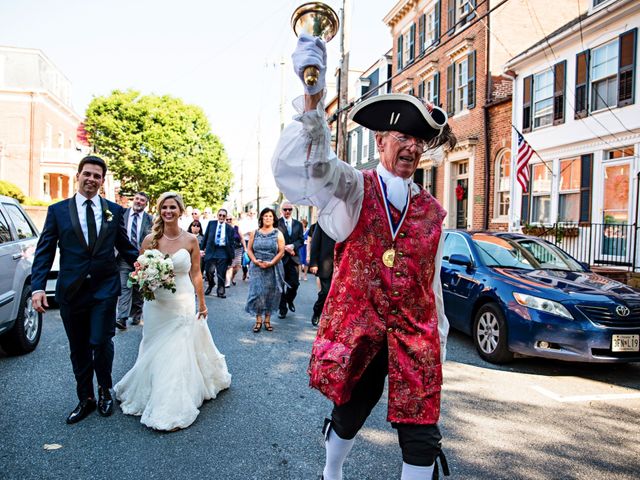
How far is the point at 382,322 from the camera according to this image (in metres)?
2.10

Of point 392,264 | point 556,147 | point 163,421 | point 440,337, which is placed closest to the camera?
point 392,264

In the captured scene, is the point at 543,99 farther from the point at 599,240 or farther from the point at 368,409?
the point at 368,409

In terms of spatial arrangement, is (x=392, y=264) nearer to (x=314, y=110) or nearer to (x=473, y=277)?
(x=314, y=110)

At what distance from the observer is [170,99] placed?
37.2 metres

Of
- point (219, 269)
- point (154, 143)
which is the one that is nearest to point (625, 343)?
point (219, 269)

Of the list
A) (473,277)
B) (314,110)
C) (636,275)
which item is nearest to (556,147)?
(636,275)

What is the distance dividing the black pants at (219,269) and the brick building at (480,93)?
9.29m

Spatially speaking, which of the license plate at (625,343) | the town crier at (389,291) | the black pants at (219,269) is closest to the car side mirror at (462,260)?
the license plate at (625,343)

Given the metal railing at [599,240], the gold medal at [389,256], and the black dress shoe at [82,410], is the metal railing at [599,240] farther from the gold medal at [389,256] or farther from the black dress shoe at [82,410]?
the black dress shoe at [82,410]

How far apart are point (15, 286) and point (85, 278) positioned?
2.36 m

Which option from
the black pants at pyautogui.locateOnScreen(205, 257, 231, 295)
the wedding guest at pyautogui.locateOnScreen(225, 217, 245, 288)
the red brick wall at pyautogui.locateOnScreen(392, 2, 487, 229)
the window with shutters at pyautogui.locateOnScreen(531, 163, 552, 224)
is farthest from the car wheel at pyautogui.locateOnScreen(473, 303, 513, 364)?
the red brick wall at pyautogui.locateOnScreen(392, 2, 487, 229)

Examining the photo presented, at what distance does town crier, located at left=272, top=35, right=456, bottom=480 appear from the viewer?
6.76ft

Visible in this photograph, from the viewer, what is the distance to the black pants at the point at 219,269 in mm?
11052

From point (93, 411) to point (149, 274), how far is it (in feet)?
4.06
